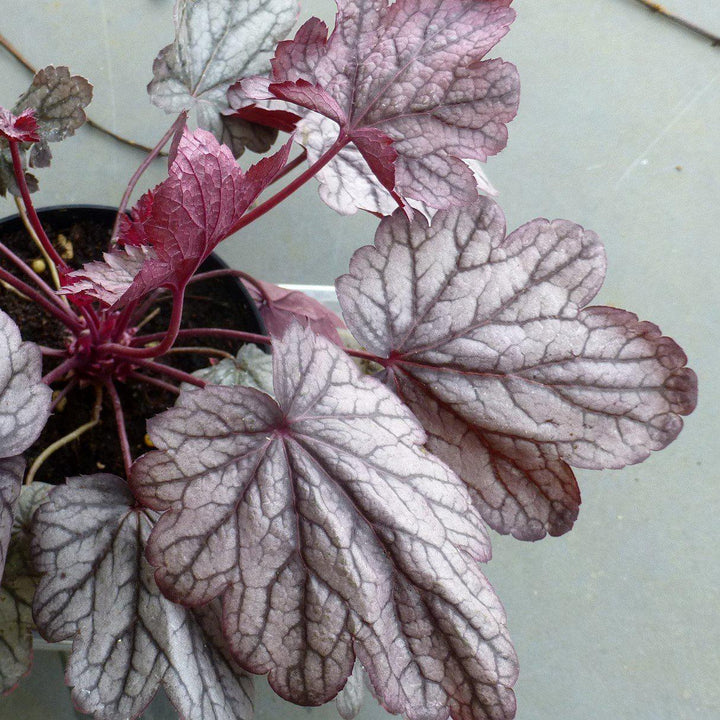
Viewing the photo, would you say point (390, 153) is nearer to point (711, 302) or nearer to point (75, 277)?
point (75, 277)

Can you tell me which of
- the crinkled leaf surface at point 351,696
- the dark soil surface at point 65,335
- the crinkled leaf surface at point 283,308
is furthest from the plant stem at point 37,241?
the crinkled leaf surface at point 351,696

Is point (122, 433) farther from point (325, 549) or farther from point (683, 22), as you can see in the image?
point (683, 22)

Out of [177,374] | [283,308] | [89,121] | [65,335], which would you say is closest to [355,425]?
[177,374]

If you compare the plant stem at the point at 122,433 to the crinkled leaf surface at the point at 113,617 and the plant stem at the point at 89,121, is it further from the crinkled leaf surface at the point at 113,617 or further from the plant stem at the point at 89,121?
the plant stem at the point at 89,121

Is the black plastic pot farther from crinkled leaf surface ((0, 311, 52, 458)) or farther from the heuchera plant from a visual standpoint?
crinkled leaf surface ((0, 311, 52, 458))

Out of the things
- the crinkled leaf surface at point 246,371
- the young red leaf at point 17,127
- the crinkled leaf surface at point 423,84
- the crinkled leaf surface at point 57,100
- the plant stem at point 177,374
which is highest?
the crinkled leaf surface at point 423,84

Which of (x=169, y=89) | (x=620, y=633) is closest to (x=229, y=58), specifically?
(x=169, y=89)

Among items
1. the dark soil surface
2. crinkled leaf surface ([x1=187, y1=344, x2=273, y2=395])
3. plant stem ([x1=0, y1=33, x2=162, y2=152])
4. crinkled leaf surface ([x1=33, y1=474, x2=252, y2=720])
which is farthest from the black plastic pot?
crinkled leaf surface ([x1=33, y1=474, x2=252, y2=720])
